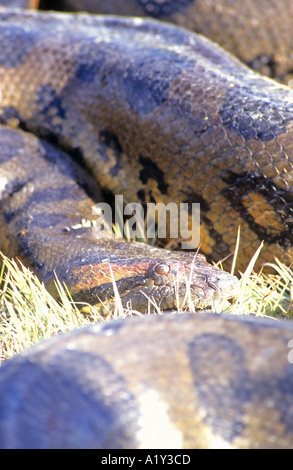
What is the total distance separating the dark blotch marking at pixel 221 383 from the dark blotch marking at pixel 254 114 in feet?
7.45

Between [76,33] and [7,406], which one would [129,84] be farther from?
[7,406]

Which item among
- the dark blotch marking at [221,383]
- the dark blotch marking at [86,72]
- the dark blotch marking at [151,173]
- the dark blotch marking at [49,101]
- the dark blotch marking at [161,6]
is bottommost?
the dark blotch marking at [151,173]

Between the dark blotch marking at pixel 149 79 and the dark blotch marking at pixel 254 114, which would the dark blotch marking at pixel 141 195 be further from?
the dark blotch marking at pixel 254 114

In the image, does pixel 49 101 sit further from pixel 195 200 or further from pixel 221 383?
pixel 221 383

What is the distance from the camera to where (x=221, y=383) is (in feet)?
6.54

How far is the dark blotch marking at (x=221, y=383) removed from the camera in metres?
1.97

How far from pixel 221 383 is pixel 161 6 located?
18.4 feet

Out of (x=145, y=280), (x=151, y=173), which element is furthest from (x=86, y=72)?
(x=145, y=280)

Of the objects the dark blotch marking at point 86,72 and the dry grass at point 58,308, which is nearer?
the dry grass at point 58,308

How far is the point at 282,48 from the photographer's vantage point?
20.7 ft

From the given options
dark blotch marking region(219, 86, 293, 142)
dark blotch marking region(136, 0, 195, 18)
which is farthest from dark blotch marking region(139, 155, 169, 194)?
dark blotch marking region(136, 0, 195, 18)

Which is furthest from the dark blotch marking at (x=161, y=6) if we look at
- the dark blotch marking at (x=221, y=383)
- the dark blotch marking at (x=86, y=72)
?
the dark blotch marking at (x=221, y=383)

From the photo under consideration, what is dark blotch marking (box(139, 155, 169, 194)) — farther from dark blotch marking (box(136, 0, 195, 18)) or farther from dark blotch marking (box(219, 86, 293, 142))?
dark blotch marking (box(136, 0, 195, 18))

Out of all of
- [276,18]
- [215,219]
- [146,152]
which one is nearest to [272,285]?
[215,219]
